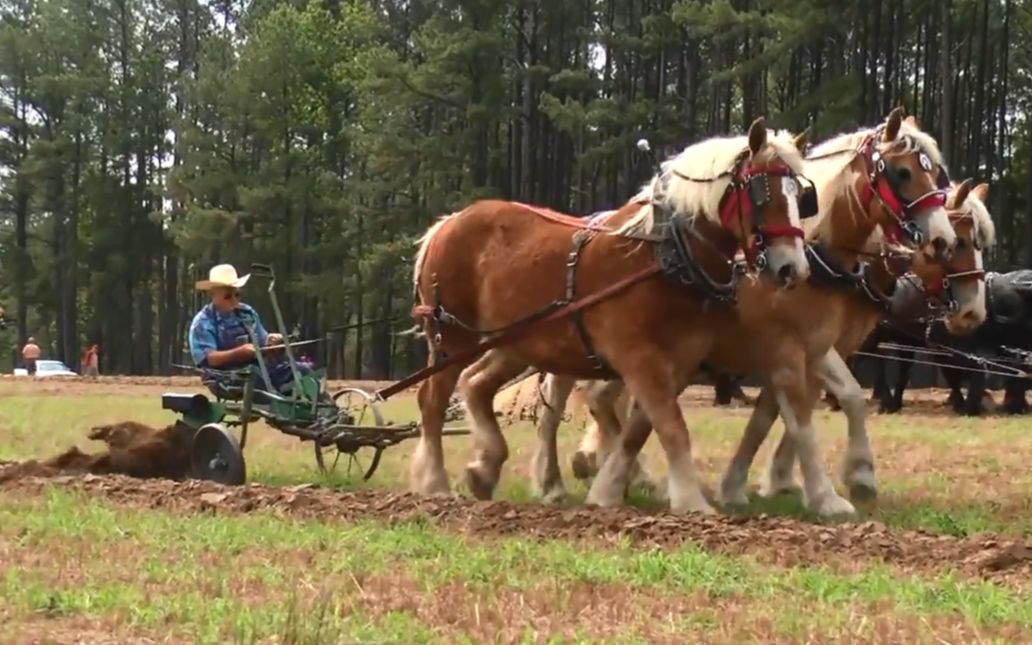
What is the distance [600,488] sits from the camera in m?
7.36

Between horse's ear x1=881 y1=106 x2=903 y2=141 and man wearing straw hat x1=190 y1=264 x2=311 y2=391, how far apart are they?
4.28m

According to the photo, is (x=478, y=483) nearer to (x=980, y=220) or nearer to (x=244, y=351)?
(x=244, y=351)

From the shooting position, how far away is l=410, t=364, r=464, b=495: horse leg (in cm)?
820

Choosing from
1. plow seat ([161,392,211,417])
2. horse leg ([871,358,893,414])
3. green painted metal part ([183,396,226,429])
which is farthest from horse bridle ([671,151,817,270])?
horse leg ([871,358,893,414])

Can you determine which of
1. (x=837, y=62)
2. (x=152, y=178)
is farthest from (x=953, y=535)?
(x=152, y=178)

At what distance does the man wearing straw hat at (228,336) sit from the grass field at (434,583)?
159 cm

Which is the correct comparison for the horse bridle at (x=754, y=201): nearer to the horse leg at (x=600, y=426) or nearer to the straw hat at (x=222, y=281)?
the horse leg at (x=600, y=426)

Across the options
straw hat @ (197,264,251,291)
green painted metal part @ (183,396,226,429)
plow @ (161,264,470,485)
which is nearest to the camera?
plow @ (161,264,470,485)

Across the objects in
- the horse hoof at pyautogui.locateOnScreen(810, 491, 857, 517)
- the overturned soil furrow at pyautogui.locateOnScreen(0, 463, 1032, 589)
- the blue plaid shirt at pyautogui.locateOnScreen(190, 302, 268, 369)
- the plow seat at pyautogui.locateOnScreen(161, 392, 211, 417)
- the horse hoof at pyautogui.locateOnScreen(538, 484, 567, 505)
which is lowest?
the horse hoof at pyautogui.locateOnScreen(538, 484, 567, 505)

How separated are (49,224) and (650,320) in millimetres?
47895

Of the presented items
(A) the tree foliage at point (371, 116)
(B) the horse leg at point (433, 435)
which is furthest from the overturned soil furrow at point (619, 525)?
(A) the tree foliage at point (371, 116)

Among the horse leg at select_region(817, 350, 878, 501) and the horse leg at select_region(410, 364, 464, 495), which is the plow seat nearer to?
the horse leg at select_region(410, 364, 464, 495)

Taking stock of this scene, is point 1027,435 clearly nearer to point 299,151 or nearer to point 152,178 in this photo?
point 299,151

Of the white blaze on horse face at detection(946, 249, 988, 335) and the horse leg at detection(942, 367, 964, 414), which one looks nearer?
the white blaze on horse face at detection(946, 249, 988, 335)
